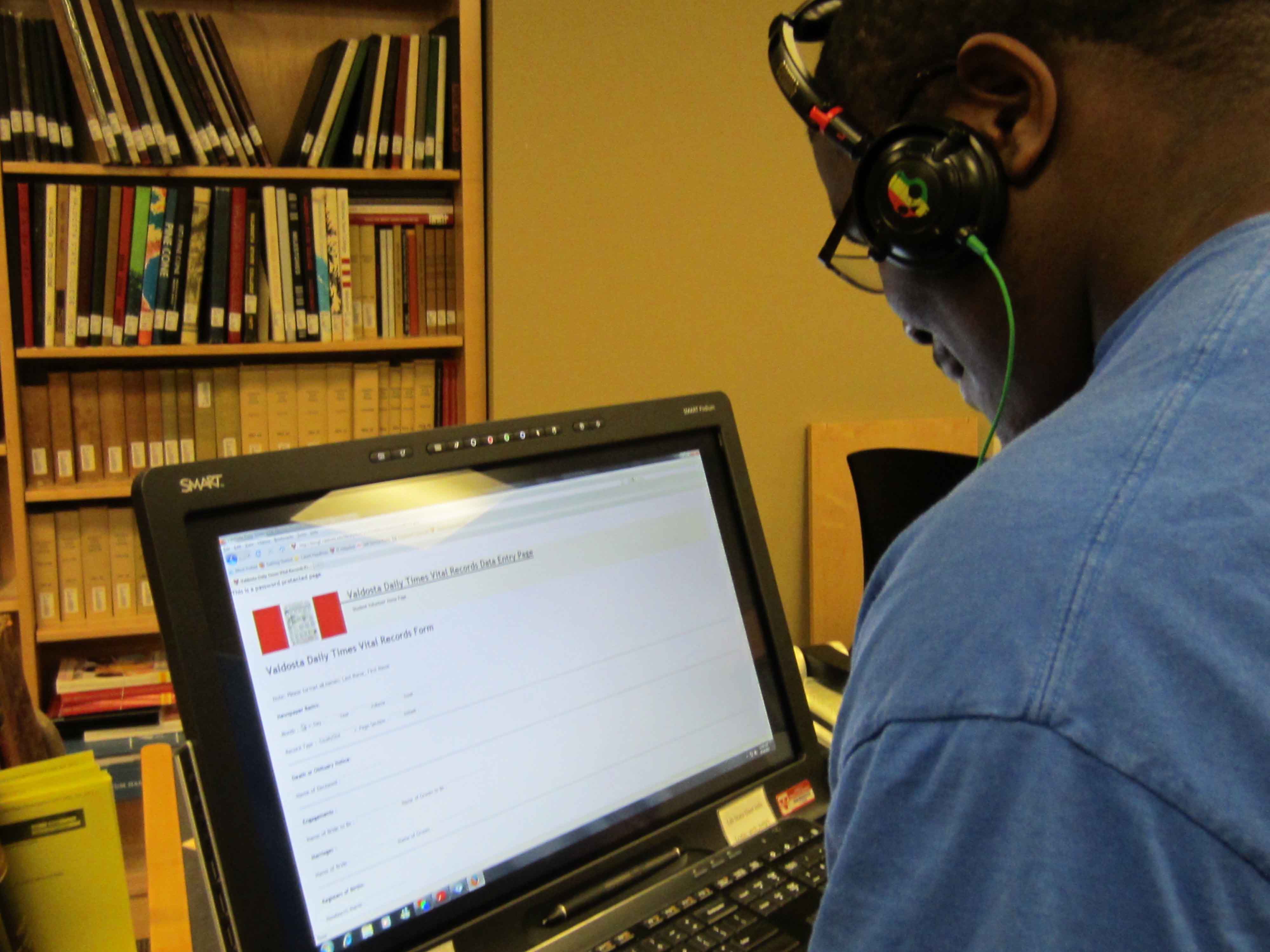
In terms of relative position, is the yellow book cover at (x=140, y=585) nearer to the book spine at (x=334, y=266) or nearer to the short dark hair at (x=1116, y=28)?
the book spine at (x=334, y=266)

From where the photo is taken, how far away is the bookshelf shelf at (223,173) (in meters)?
2.21

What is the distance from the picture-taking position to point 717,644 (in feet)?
2.68

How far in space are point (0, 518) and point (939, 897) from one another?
2666 millimetres

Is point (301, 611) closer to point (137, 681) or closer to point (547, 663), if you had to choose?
point (547, 663)

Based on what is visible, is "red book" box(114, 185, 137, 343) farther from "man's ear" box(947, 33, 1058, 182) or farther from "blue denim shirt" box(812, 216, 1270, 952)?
"blue denim shirt" box(812, 216, 1270, 952)

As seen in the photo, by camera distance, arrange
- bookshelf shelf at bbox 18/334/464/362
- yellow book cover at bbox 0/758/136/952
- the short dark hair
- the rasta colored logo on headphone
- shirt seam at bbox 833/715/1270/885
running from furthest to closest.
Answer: bookshelf shelf at bbox 18/334/464/362
yellow book cover at bbox 0/758/136/952
the rasta colored logo on headphone
the short dark hair
shirt seam at bbox 833/715/1270/885

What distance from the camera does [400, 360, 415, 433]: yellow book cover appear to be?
2.54 metres

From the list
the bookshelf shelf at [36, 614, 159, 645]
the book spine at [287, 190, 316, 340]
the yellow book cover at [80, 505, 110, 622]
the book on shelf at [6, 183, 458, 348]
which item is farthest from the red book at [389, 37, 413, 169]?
the bookshelf shelf at [36, 614, 159, 645]

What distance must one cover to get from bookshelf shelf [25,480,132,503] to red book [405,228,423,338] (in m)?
0.74

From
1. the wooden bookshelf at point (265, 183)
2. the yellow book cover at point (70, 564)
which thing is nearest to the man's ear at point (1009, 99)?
the wooden bookshelf at point (265, 183)

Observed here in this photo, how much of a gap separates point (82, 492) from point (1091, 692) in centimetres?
239

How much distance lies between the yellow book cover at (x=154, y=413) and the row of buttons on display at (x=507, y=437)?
6.22 feet

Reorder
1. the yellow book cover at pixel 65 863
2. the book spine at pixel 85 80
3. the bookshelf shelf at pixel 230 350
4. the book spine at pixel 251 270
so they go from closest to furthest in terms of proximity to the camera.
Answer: the yellow book cover at pixel 65 863 → the book spine at pixel 85 80 → the bookshelf shelf at pixel 230 350 → the book spine at pixel 251 270

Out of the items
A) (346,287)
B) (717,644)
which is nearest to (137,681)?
(346,287)
